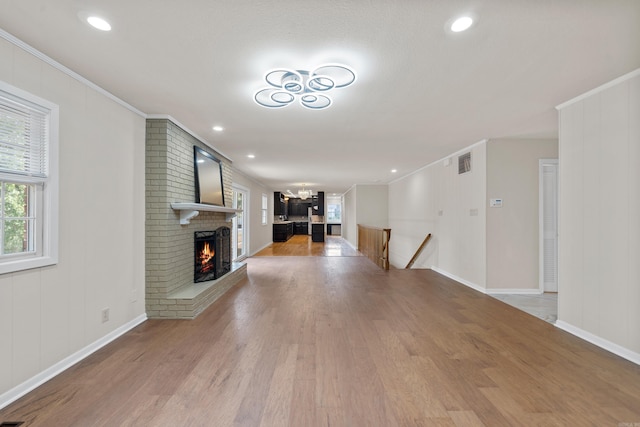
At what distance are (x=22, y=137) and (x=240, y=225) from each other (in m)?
6.21

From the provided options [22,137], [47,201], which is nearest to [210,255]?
[47,201]

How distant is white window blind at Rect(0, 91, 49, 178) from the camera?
73.1 inches

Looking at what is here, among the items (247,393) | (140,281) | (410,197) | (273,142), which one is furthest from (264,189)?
(247,393)

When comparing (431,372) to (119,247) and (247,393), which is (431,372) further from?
(119,247)

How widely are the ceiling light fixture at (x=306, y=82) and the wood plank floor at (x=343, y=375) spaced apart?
7.64ft

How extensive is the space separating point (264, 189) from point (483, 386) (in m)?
9.82

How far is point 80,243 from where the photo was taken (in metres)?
2.45

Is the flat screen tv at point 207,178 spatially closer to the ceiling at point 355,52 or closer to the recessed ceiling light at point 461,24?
the ceiling at point 355,52

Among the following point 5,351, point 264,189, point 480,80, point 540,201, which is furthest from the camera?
point 264,189

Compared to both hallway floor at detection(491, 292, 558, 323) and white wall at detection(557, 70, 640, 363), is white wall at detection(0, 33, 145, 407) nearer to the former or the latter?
white wall at detection(557, 70, 640, 363)

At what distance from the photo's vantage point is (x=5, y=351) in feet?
6.01

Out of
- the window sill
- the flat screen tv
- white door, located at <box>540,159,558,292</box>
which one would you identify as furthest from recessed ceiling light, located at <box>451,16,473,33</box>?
white door, located at <box>540,159,558,292</box>

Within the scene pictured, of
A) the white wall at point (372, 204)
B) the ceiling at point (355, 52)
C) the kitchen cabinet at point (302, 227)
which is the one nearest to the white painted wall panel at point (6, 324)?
the ceiling at point (355, 52)

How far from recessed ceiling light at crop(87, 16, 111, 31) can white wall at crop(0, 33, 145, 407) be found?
659 millimetres
